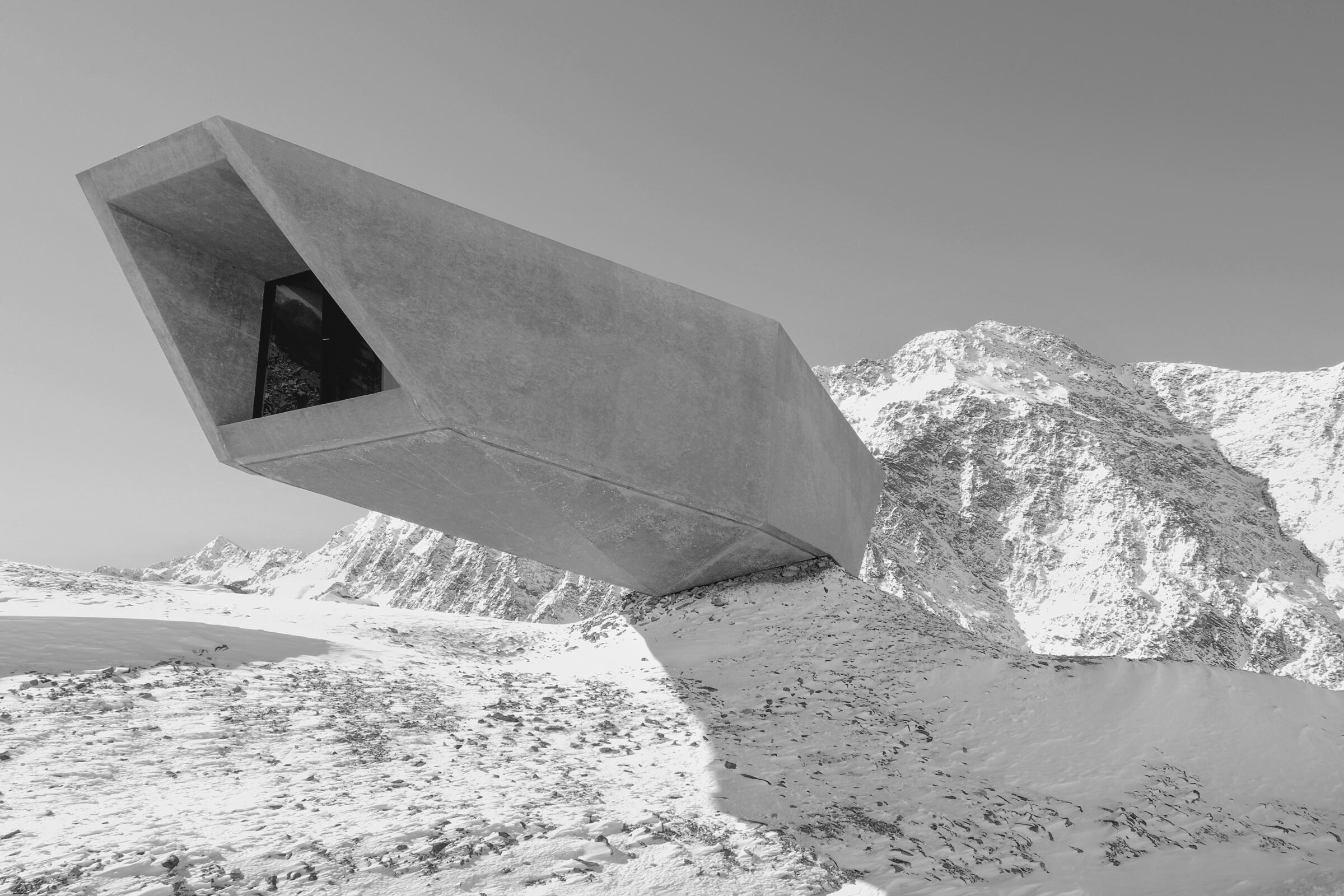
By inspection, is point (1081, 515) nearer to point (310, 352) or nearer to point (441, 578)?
point (441, 578)

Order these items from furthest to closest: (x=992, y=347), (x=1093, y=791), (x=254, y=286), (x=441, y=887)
A: (x=992, y=347) → (x=254, y=286) → (x=1093, y=791) → (x=441, y=887)

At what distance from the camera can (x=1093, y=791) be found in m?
6.88

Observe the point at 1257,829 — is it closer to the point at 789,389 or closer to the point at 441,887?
the point at 441,887

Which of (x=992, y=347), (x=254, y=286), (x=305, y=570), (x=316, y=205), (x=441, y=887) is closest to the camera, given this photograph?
(x=441, y=887)

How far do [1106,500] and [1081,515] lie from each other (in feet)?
9.53

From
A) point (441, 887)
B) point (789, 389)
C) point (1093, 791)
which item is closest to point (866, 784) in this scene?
point (1093, 791)

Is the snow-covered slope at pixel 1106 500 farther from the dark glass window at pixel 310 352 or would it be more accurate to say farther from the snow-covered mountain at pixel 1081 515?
the dark glass window at pixel 310 352

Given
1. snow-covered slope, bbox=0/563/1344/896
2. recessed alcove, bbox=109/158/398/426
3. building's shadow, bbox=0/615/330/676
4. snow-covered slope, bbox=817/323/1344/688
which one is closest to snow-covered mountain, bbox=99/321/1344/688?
snow-covered slope, bbox=817/323/1344/688

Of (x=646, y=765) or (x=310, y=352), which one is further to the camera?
(x=310, y=352)

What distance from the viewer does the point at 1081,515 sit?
94250 millimetres

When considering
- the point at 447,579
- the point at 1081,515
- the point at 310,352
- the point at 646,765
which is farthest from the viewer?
the point at 447,579

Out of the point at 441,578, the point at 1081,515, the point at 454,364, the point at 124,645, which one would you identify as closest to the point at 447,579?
the point at 441,578

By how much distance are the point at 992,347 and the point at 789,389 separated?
123 metres

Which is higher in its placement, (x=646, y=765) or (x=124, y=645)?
(x=124, y=645)
